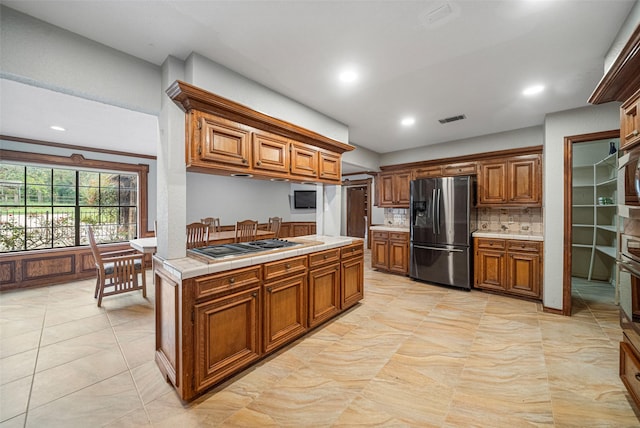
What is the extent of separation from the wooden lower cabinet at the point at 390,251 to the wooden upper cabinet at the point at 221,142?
137 inches

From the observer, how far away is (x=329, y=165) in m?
3.23

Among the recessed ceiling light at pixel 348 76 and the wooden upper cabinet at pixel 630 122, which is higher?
the recessed ceiling light at pixel 348 76

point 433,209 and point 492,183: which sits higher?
point 492,183

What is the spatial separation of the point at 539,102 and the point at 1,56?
460 centimetres

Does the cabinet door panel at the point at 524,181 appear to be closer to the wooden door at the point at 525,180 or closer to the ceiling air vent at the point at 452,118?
the wooden door at the point at 525,180

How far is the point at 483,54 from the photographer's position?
6.65ft

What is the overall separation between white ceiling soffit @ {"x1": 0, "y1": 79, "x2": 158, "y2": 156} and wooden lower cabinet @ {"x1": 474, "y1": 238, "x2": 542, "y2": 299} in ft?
15.9

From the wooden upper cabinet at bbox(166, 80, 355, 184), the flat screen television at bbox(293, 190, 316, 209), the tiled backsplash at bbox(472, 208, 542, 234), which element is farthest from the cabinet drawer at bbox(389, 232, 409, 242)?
the flat screen television at bbox(293, 190, 316, 209)

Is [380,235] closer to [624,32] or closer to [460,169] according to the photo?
[460,169]

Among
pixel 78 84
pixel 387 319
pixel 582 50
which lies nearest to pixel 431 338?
pixel 387 319

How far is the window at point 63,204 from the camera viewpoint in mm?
4258

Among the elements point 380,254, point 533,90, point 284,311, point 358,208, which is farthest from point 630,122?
point 358,208

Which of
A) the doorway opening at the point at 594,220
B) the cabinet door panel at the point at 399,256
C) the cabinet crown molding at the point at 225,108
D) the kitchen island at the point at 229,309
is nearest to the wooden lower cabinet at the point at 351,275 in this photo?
the kitchen island at the point at 229,309

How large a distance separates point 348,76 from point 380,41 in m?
0.53
